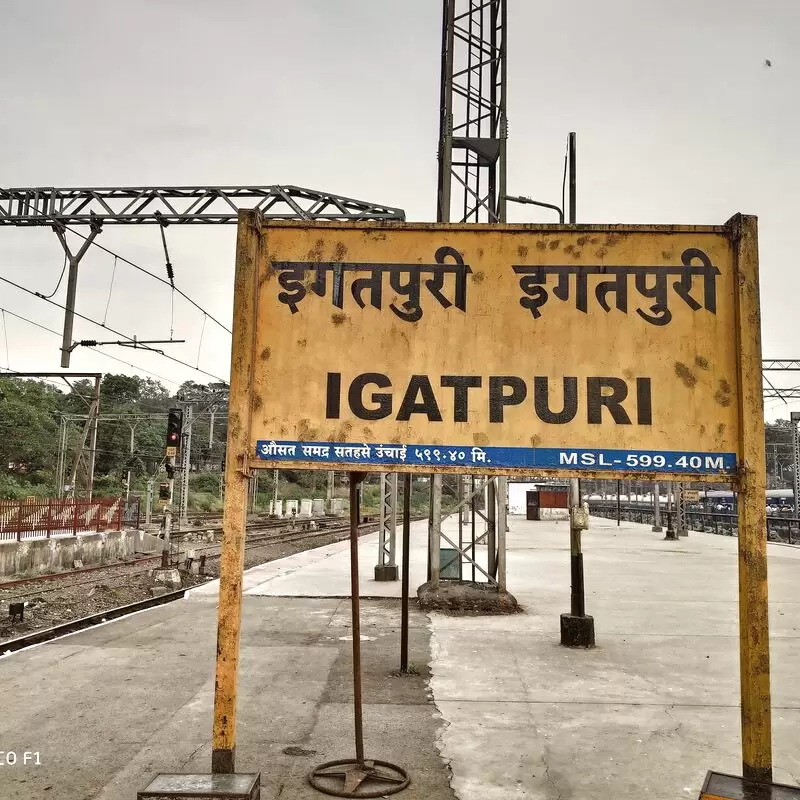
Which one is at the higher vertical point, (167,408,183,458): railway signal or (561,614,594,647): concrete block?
(167,408,183,458): railway signal

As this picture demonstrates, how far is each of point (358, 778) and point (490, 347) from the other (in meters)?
2.71

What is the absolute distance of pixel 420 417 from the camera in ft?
12.6

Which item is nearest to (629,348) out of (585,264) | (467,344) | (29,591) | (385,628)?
(585,264)

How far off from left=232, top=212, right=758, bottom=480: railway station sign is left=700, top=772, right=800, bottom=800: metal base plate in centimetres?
144

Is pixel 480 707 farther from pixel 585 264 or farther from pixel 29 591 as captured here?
pixel 29 591

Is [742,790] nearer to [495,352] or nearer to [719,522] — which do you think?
[495,352]

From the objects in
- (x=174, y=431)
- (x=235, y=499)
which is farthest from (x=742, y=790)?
(x=174, y=431)

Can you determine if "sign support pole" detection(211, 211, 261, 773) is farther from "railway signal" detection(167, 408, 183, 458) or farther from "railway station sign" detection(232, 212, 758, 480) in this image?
"railway signal" detection(167, 408, 183, 458)

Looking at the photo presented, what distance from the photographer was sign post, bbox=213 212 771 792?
3742 mm

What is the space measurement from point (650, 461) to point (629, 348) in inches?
24.0

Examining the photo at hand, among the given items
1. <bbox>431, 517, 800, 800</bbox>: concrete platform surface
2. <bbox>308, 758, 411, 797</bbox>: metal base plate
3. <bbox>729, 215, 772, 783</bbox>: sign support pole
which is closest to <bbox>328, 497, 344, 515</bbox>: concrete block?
<bbox>431, 517, 800, 800</bbox>: concrete platform surface

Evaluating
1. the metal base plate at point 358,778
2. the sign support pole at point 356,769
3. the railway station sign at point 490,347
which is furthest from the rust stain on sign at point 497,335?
the metal base plate at point 358,778

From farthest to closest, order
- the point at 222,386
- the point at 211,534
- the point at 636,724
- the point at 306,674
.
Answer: the point at 222,386 → the point at 211,534 → the point at 306,674 → the point at 636,724

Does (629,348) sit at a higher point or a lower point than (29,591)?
higher
